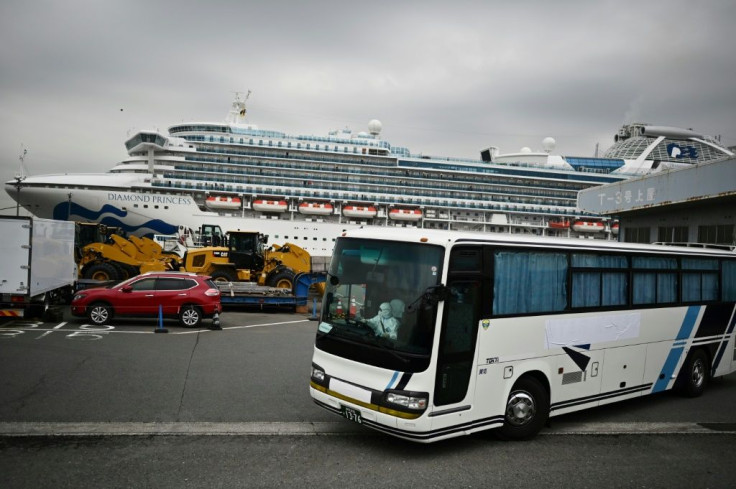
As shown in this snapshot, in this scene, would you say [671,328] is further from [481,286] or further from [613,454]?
[481,286]

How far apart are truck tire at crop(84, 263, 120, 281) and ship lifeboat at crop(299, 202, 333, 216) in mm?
26622

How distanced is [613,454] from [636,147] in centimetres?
5856

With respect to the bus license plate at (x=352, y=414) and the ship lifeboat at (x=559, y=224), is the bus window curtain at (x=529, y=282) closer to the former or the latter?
the bus license plate at (x=352, y=414)

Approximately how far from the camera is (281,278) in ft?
65.3

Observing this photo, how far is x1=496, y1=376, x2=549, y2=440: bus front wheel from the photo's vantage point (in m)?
5.64

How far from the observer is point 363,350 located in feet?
16.9

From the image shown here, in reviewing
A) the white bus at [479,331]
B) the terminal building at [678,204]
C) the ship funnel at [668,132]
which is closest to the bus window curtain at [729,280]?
the white bus at [479,331]

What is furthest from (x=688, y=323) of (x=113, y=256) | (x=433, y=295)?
(x=113, y=256)

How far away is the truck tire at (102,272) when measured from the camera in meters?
18.2

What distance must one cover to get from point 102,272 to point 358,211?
2972 centimetres

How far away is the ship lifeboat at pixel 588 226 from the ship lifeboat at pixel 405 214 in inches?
679

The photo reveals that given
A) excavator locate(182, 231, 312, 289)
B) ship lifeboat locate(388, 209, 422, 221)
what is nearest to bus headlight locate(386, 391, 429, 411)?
excavator locate(182, 231, 312, 289)

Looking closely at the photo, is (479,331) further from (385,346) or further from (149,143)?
(149,143)

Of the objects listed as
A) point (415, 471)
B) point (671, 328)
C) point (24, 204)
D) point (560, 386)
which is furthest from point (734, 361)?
point (24, 204)
